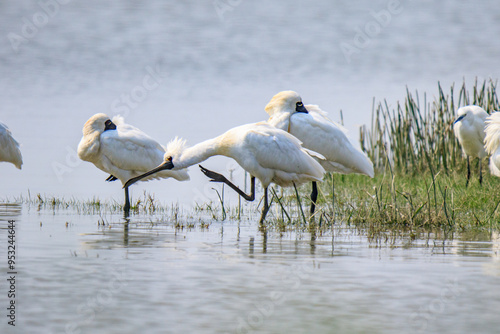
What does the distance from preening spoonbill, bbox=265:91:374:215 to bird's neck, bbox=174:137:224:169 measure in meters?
1.15

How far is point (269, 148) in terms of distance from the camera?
8.11m

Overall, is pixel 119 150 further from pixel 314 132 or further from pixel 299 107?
pixel 314 132

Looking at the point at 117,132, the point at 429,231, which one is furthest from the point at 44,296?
the point at 117,132

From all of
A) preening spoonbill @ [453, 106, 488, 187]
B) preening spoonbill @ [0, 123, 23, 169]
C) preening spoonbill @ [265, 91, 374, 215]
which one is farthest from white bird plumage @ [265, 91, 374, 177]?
preening spoonbill @ [0, 123, 23, 169]

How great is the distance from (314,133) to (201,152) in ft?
5.32

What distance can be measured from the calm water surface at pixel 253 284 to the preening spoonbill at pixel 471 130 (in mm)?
5490

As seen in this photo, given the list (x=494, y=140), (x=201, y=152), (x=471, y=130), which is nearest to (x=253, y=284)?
(x=201, y=152)

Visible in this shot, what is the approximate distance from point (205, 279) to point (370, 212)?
3294 millimetres

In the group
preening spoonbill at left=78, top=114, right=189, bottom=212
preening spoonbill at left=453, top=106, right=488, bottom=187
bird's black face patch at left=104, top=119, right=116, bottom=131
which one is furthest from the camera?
preening spoonbill at left=453, top=106, right=488, bottom=187

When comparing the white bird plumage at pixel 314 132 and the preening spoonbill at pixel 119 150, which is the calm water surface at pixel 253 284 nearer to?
the white bird plumage at pixel 314 132

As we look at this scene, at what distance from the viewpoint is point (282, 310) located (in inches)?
163

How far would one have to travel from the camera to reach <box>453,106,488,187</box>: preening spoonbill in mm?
12266

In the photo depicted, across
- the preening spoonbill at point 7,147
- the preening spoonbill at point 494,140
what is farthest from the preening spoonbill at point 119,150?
the preening spoonbill at point 494,140

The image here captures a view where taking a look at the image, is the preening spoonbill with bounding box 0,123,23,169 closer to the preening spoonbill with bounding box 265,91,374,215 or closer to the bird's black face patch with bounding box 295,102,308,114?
the preening spoonbill with bounding box 265,91,374,215
